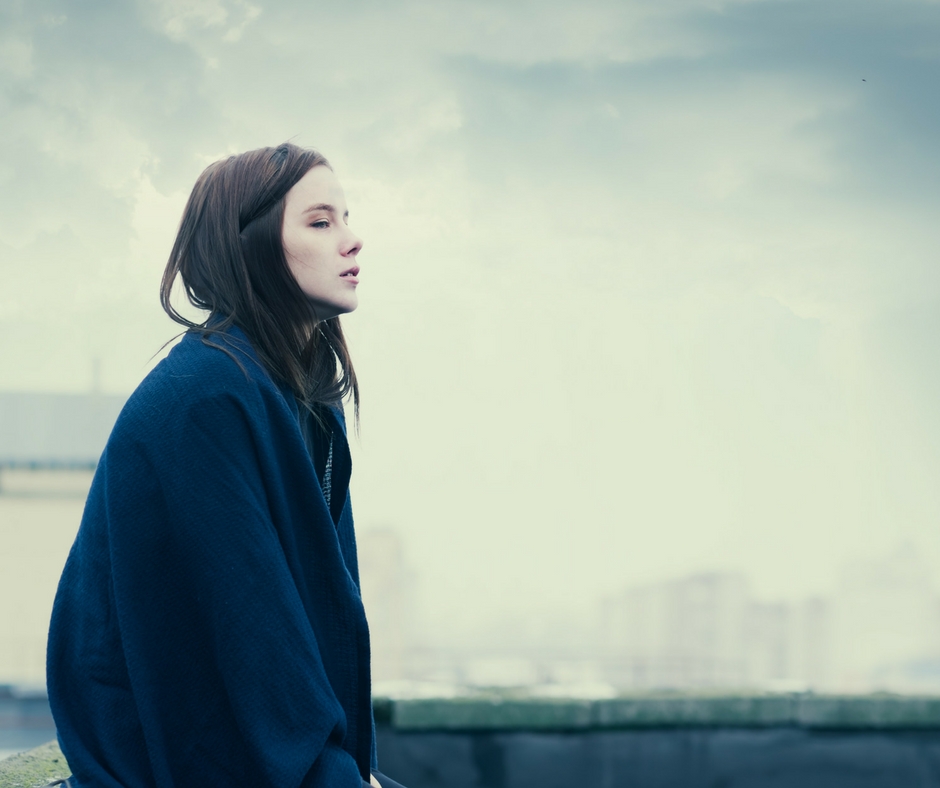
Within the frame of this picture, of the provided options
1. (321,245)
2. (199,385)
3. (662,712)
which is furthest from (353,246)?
(662,712)

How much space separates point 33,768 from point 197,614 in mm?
703

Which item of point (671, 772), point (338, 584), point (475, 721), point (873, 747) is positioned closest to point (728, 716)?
point (671, 772)

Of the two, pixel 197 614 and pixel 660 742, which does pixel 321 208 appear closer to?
pixel 197 614

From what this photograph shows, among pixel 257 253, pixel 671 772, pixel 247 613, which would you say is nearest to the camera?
pixel 247 613

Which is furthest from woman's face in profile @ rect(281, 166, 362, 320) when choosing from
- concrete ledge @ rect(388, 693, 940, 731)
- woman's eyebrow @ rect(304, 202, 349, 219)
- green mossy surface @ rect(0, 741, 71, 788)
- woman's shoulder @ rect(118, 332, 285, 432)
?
concrete ledge @ rect(388, 693, 940, 731)

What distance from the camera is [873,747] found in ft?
6.91

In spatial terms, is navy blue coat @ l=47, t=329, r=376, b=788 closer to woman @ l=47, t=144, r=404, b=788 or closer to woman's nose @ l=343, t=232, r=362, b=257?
woman @ l=47, t=144, r=404, b=788

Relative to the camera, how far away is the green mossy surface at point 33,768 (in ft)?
4.46

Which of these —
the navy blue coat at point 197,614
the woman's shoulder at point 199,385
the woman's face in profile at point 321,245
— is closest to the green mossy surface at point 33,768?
the navy blue coat at point 197,614

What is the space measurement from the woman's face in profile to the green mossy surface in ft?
2.48

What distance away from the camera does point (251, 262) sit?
1.15 m

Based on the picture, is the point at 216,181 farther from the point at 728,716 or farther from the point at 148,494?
the point at 728,716

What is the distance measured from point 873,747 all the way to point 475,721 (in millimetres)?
893

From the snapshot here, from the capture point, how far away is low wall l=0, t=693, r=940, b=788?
1.98 metres
